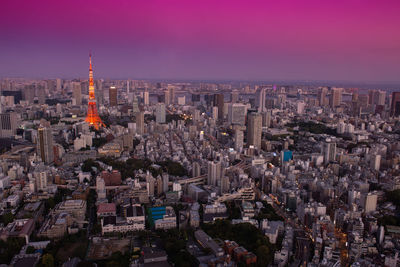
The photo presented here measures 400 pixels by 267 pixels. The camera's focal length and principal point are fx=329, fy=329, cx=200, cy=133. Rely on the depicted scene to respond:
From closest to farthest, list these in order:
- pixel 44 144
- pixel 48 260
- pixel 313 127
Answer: pixel 48 260, pixel 44 144, pixel 313 127

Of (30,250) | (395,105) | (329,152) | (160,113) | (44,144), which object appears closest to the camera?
(30,250)

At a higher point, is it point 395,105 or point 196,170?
point 395,105

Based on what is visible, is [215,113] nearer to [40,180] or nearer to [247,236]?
[40,180]

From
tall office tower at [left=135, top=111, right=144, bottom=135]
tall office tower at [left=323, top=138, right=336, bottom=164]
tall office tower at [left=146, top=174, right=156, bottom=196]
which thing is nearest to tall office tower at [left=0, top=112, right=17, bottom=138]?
tall office tower at [left=135, top=111, right=144, bottom=135]

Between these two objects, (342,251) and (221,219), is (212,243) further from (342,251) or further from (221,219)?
(342,251)

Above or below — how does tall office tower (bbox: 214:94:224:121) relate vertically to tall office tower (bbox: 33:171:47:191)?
above

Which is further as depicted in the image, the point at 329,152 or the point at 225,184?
the point at 329,152

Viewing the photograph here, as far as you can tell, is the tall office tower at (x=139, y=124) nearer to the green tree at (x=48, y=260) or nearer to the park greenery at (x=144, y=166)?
the park greenery at (x=144, y=166)

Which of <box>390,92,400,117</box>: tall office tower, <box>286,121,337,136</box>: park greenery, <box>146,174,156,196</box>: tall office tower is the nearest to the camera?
<box>146,174,156,196</box>: tall office tower

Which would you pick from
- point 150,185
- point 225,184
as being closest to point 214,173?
point 225,184

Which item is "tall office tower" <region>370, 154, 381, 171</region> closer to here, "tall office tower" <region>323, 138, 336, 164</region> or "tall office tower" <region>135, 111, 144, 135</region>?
"tall office tower" <region>323, 138, 336, 164</region>
